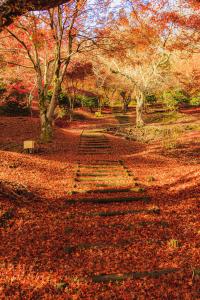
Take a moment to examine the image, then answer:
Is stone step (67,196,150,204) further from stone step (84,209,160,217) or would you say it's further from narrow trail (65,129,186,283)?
stone step (84,209,160,217)

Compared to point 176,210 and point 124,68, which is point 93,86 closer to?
point 124,68

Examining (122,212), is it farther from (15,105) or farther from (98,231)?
(15,105)

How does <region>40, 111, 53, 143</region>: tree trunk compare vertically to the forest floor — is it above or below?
above

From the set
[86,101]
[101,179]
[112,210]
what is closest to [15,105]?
[86,101]

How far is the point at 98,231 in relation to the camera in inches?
216

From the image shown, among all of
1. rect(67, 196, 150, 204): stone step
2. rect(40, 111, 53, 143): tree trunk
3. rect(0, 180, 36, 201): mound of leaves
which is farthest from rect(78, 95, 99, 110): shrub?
rect(67, 196, 150, 204): stone step

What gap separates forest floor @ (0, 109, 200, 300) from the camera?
3.64 metres

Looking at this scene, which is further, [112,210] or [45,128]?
[45,128]

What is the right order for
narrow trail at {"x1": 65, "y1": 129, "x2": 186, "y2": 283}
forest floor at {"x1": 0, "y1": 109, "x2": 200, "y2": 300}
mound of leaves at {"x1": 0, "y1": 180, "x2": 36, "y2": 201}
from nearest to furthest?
forest floor at {"x1": 0, "y1": 109, "x2": 200, "y2": 300} < narrow trail at {"x1": 65, "y1": 129, "x2": 186, "y2": 283} < mound of leaves at {"x1": 0, "y1": 180, "x2": 36, "y2": 201}

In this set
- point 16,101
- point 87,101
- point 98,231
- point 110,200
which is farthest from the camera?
point 87,101

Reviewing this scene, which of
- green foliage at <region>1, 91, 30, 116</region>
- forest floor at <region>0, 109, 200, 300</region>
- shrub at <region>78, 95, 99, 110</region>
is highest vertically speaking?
shrub at <region>78, 95, 99, 110</region>

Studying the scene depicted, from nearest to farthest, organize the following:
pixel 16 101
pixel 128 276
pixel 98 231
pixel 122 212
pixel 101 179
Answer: pixel 128 276
pixel 98 231
pixel 122 212
pixel 101 179
pixel 16 101

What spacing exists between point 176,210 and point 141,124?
21.3m

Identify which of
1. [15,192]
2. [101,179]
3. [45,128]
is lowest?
[101,179]
